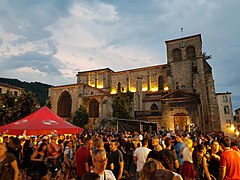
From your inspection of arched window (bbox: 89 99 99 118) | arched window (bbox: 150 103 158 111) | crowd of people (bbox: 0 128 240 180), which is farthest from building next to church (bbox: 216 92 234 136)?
crowd of people (bbox: 0 128 240 180)

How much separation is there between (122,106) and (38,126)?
2268 centimetres

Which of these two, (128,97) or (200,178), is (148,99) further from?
(200,178)

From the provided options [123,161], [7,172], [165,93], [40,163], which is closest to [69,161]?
[40,163]

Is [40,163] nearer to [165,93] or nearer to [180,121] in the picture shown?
[180,121]

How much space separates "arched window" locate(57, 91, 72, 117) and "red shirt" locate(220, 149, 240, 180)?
3684 centimetres

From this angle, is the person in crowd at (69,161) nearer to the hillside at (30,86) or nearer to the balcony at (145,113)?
the balcony at (145,113)

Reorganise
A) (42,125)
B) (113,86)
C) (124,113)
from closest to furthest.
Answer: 1. (42,125)
2. (124,113)
3. (113,86)

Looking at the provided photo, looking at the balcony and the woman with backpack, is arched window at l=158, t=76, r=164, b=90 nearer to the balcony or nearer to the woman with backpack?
the balcony

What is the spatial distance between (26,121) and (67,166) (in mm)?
3283

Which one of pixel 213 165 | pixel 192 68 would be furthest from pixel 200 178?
pixel 192 68

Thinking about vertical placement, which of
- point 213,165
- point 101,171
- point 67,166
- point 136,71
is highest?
point 136,71

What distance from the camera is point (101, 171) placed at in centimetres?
241

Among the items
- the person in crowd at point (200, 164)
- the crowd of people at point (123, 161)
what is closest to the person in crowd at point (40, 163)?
the crowd of people at point (123, 161)

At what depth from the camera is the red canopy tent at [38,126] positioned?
25.4ft
